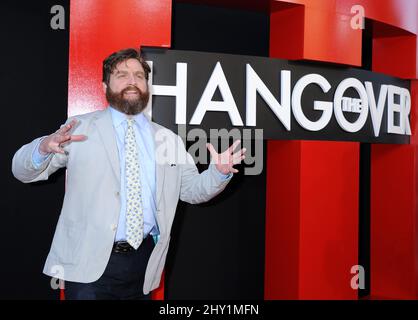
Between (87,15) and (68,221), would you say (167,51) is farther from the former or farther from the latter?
(68,221)

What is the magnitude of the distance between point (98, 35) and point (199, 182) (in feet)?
3.97

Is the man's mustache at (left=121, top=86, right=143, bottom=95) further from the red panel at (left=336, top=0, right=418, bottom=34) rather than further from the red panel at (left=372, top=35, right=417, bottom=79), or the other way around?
the red panel at (left=372, top=35, right=417, bottom=79)

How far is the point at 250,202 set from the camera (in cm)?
485

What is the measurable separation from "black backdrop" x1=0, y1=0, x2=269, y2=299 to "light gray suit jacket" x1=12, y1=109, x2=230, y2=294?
1.45m

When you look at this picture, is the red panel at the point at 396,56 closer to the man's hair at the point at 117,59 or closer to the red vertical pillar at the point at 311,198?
the red vertical pillar at the point at 311,198

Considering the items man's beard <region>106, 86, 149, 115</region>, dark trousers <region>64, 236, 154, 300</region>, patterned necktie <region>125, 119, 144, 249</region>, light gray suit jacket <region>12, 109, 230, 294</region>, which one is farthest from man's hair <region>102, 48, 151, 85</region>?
dark trousers <region>64, 236, 154, 300</region>

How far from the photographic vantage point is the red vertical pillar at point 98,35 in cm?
326

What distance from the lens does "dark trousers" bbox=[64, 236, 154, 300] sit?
2490mm

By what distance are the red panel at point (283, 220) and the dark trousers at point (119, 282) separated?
1611 mm

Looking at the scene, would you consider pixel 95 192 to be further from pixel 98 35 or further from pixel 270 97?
pixel 270 97

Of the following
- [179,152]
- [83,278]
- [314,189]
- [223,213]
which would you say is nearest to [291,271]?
[314,189]

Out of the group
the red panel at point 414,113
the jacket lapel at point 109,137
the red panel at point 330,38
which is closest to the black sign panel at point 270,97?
the red panel at point 330,38

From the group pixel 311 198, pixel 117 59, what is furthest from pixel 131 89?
pixel 311 198
